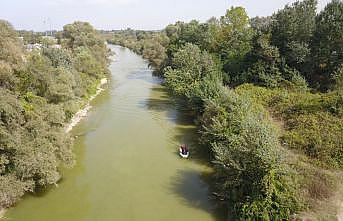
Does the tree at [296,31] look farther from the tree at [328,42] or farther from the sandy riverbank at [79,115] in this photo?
the sandy riverbank at [79,115]

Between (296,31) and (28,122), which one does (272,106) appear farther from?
(28,122)

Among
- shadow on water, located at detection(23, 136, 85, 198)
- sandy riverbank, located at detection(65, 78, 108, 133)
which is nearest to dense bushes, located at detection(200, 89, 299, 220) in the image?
shadow on water, located at detection(23, 136, 85, 198)

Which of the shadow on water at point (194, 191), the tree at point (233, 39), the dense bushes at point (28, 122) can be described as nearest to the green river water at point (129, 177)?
the shadow on water at point (194, 191)

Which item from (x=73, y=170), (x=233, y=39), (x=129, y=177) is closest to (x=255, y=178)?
(x=129, y=177)

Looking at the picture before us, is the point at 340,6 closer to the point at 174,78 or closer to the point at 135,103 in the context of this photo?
the point at 174,78

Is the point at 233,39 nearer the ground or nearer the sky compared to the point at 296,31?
nearer the ground
